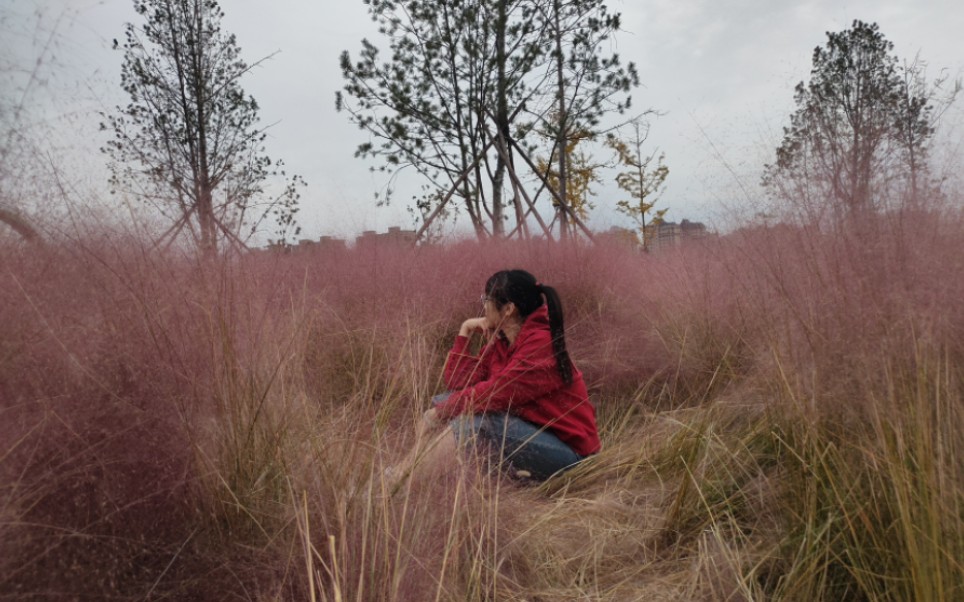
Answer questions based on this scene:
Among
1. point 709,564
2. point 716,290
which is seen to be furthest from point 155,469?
point 716,290

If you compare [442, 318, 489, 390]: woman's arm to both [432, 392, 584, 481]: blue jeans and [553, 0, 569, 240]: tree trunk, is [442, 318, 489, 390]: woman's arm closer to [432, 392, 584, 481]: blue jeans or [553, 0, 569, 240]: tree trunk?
[432, 392, 584, 481]: blue jeans

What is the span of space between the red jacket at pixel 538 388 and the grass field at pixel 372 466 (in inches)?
16.7

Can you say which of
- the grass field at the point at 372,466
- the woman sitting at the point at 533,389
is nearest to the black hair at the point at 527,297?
the woman sitting at the point at 533,389

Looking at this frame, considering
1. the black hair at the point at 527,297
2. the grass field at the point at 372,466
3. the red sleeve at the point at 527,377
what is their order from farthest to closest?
the black hair at the point at 527,297
the red sleeve at the point at 527,377
the grass field at the point at 372,466

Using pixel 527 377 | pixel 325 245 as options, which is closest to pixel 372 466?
pixel 527 377

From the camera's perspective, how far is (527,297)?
2676 mm

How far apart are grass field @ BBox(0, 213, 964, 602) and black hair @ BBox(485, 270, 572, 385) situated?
0.62m

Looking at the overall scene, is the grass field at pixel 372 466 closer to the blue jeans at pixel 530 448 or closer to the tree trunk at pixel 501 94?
the blue jeans at pixel 530 448

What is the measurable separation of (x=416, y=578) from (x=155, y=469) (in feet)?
1.90

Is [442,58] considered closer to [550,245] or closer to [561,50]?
[561,50]

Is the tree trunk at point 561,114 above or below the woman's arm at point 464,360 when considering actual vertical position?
above

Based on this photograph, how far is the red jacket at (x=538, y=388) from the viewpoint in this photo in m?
2.47

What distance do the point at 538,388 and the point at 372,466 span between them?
1.20m

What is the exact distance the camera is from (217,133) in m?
8.97
